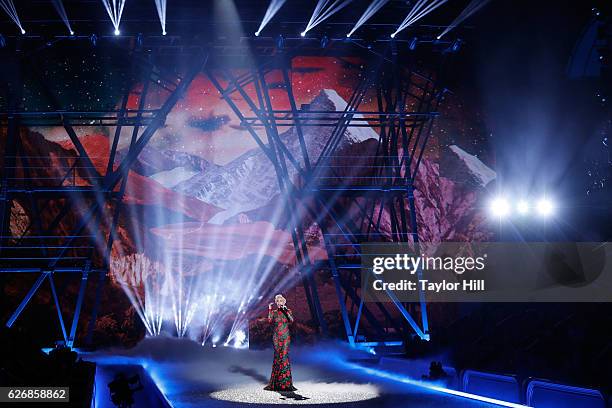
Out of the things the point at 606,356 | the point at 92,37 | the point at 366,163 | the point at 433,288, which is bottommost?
the point at 606,356

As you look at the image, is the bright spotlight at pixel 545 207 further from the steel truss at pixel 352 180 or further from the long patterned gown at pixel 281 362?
the long patterned gown at pixel 281 362

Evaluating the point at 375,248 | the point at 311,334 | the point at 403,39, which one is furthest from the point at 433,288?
the point at 403,39

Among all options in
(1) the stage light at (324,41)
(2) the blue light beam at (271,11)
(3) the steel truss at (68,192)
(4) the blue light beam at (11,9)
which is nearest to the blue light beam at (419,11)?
(1) the stage light at (324,41)

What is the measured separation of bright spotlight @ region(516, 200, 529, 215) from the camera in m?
15.1

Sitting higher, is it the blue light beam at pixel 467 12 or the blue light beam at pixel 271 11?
the blue light beam at pixel 467 12

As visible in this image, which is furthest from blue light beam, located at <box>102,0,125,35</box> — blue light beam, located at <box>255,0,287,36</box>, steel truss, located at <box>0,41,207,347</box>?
blue light beam, located at <box>255,0,287,36</box>

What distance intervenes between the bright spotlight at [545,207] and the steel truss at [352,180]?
2.61 metres

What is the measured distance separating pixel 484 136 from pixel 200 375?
9.66 meters

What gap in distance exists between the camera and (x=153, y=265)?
55.5 ft

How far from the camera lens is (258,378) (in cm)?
1244

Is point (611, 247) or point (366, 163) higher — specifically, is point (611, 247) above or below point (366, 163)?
below

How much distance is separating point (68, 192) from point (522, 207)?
9.95m

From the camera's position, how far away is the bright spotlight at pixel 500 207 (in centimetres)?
1609

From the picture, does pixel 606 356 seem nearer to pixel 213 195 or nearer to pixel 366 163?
pixel 366 163
